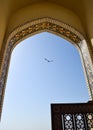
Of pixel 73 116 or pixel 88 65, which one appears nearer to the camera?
pixel 73 116

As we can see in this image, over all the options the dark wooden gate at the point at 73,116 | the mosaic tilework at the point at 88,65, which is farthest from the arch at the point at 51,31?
the dark wooden gate at the point at 73,116

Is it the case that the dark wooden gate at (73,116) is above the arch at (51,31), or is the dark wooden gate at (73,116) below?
below

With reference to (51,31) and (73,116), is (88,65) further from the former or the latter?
(73,116)

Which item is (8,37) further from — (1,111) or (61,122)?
(61,122)

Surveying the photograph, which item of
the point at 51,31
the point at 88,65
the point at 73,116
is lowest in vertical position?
the point at 73,116

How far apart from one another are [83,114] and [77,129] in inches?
5.4

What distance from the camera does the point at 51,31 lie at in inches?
139

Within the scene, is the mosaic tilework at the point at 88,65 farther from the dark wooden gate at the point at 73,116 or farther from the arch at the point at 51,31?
the dark wooden gate at the point at 73,116

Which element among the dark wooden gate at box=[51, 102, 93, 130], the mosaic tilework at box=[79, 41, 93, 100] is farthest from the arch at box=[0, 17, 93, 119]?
the dark wooden gate at box=[51, 102, 93, 130]

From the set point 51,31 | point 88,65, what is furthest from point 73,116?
point 51,31

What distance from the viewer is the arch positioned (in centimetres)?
259

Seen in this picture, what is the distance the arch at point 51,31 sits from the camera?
102 inches

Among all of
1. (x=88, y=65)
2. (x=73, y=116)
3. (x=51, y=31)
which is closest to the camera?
(x=73, y=116)

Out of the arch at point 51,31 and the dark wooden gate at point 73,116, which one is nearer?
the dark wooden gate at point 73,116
